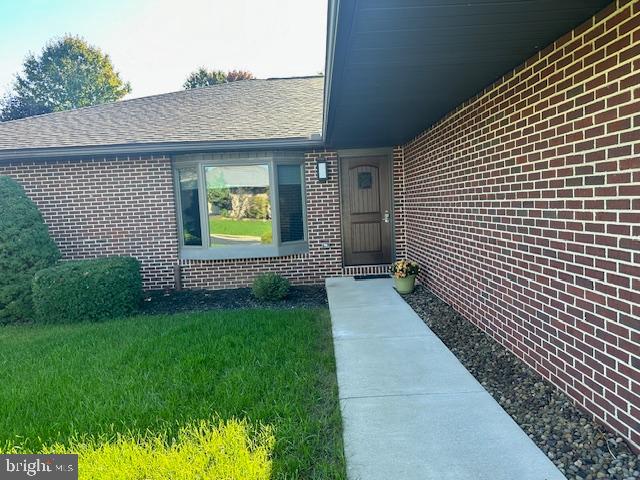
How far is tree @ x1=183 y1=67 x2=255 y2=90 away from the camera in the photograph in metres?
33.0

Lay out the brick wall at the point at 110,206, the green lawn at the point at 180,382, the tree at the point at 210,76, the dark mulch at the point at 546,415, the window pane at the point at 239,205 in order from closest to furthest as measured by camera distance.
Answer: the dark mulch at the point at 546,415 → the green lawn at the point at 180,382 → the brick wall at the point at 110,206 → the window pane at the point at 239,205 → the tree at the point at 210,76

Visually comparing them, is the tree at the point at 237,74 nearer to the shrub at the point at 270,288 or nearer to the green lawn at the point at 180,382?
the shrub at the point at 270,288

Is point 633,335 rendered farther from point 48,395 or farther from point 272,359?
point 48,395

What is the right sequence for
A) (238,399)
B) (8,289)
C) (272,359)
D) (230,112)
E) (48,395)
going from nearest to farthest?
(238,399)
(48,395)
(272,359)
(8,289)
(230,112)

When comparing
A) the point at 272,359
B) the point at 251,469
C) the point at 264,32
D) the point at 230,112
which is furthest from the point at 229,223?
the point at 264,32

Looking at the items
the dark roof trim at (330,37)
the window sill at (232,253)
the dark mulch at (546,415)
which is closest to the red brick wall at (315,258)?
the window sill at (232,253)

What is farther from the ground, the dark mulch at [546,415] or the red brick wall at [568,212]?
the red brick wall at [568,212]

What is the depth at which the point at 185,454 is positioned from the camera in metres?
2.48

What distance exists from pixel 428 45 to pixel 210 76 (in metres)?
33.8

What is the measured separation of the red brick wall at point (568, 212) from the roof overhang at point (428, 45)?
0.20 meters

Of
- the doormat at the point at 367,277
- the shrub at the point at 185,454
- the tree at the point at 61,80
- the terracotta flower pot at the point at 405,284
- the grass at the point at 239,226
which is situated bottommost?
the shrub at the point at 185,454

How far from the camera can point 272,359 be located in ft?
12.9

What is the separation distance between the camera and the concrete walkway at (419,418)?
7.46 feet

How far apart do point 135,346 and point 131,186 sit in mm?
3776
